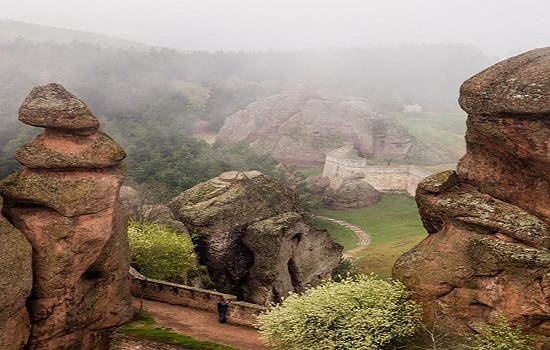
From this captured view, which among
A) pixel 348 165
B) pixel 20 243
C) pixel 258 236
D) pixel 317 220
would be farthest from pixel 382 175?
pixel 20 243

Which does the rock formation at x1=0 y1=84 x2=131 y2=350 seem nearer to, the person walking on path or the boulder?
the person walking on path

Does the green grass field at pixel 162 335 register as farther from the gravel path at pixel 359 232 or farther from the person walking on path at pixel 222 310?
the gravel path at pixel 359 232

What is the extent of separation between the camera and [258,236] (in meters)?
43.5

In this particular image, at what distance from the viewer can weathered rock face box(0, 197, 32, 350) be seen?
78.1 ft

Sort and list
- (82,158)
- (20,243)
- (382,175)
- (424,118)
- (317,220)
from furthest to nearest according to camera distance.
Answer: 1. (424,118)
2. (382,175)
3. (317,220)
4. (82,158)
5. (20,243)

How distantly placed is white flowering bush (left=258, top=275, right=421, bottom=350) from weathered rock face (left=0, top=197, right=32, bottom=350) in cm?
1111

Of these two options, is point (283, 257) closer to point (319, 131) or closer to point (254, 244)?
point (254, 244)

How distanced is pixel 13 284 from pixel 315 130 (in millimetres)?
96378

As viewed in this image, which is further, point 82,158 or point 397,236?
point 397,236

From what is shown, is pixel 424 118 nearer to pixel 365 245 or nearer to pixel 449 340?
pixel 365 245

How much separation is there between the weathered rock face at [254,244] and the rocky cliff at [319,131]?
6636 cm

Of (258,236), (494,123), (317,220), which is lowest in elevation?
(317,220)

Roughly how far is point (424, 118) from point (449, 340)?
154 metres

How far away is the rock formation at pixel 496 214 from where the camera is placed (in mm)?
23562
